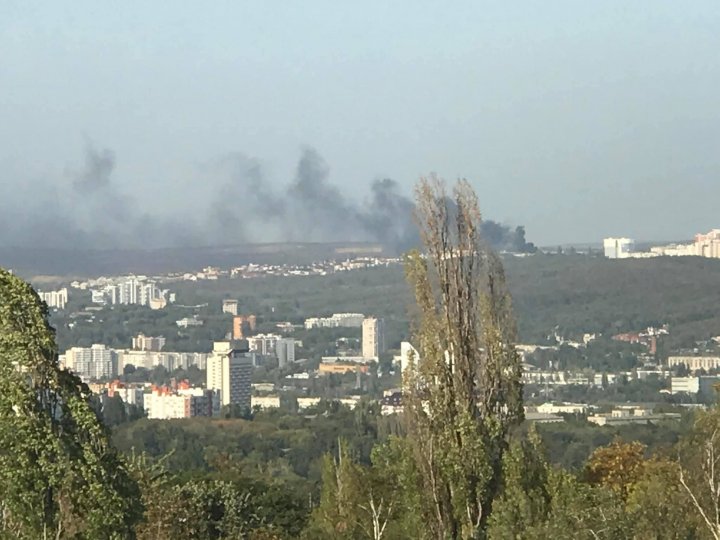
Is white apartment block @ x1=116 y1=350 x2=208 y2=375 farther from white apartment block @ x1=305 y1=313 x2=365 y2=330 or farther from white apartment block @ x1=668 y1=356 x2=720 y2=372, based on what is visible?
white apartment block @ x1=668 y1=356 x2=720 y2=372

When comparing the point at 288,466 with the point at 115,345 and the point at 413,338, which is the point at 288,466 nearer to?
the point at 413,338

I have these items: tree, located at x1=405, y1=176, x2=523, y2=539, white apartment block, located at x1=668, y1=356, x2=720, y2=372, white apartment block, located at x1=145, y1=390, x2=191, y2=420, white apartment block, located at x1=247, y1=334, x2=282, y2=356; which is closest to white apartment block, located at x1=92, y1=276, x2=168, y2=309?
white apartment block, located at x1=247, y1=334, x2=282, y2=356

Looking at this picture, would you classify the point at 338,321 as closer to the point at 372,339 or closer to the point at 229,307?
the point at 229,307

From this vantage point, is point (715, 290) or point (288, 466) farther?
point (715, 290)

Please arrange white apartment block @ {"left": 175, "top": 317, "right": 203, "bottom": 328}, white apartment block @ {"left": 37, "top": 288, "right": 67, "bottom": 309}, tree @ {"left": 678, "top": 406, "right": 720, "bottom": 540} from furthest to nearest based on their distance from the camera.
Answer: white apartment block @ {"left": 175, "top": 317, "right": 203, "bottom": 328} < white apartment block @ {"left": 37, "top": 288, "right": 67, "bottom": 309} < tree @ {"left": 678, "top": 406, "right": 720, "bottom": 540}

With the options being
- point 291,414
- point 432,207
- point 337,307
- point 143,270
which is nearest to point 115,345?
point 143,270

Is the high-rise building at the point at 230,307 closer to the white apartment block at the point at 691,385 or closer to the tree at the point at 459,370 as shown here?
the white apartment block at the point at 691,385
